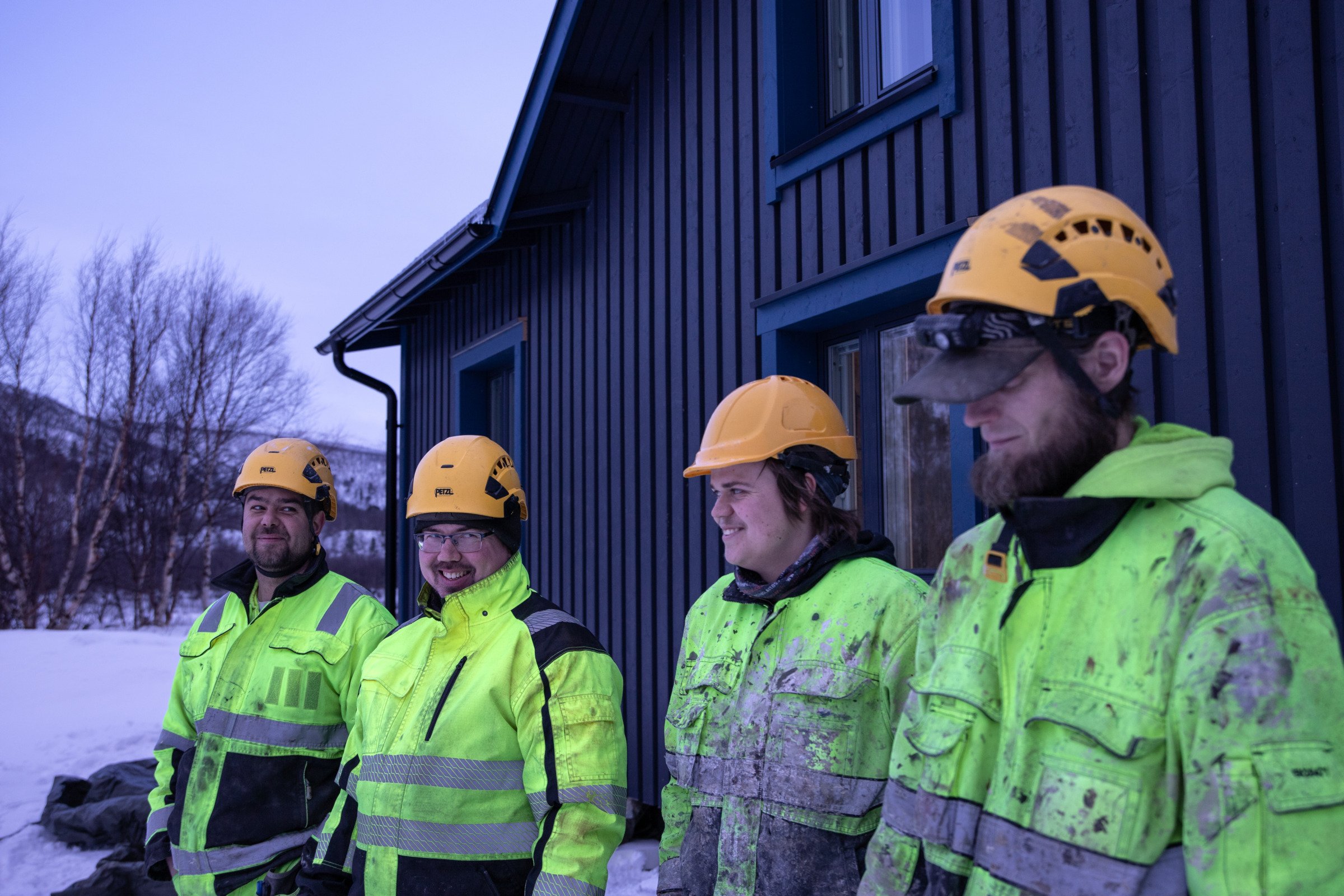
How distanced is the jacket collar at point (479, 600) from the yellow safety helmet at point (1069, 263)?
1.75 metres

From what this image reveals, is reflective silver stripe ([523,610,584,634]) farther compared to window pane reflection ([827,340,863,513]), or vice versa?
window pane reflection ([827,340,863,513])

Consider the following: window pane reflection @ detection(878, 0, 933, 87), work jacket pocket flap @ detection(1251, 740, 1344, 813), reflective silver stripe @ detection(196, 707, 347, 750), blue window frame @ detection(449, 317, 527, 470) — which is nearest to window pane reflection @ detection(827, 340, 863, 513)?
window pane reflection @ detection(878, 0, 933, 87)

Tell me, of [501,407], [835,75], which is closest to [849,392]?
[835,75]

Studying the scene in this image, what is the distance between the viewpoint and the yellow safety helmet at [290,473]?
388cm

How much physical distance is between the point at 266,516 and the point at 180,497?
2206 cm

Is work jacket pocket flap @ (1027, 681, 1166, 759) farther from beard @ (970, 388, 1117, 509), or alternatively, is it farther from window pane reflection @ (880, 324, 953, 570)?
window pane reflection @ (880, 324, 953, 570)

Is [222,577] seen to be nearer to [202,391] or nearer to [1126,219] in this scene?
[1126,219]

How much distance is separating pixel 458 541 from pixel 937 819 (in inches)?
72.9

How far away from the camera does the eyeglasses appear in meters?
2.98

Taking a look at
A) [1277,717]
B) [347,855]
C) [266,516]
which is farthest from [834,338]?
[1277,717]

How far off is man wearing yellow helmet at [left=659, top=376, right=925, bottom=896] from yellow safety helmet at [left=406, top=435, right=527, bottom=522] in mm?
742

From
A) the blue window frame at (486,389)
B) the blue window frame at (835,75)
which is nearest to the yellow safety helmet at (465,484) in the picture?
the blue window frame at (835,75)

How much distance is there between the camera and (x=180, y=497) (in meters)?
23.3

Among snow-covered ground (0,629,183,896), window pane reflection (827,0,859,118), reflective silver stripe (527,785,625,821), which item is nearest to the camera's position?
reflective silver stripe (527,785,625,821)
